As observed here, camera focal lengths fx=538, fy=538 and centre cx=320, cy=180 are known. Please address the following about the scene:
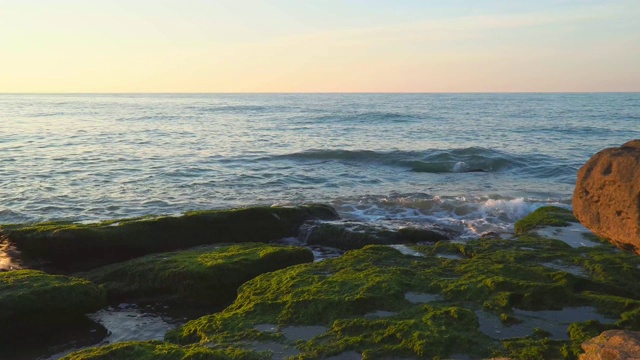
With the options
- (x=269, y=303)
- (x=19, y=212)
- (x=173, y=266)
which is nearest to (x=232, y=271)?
(x=173, y=266)

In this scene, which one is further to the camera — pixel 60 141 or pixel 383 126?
pixel 383 126

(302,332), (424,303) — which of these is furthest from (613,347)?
(302,332)

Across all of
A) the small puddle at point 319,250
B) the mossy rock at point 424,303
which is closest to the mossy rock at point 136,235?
the small puddle at point 319,250

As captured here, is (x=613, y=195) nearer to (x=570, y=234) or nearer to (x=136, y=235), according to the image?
(x=570, y=234)

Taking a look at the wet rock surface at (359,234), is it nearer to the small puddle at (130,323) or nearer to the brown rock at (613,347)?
the small puddle at (130,323)

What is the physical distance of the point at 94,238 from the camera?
32.4 feet

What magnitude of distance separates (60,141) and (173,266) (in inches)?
1110

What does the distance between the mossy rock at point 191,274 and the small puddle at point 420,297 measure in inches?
100

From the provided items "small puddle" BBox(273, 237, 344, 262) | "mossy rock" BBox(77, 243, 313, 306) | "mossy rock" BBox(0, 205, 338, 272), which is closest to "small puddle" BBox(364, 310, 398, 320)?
"mossy rock" BBox(77, 243, 313, 306)

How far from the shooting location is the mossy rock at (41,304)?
6.92 meters

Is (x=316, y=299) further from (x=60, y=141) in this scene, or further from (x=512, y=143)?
(x=60, y=141)

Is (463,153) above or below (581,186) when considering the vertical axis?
below

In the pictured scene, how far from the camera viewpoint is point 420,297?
7.08m

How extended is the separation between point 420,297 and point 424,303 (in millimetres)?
259
